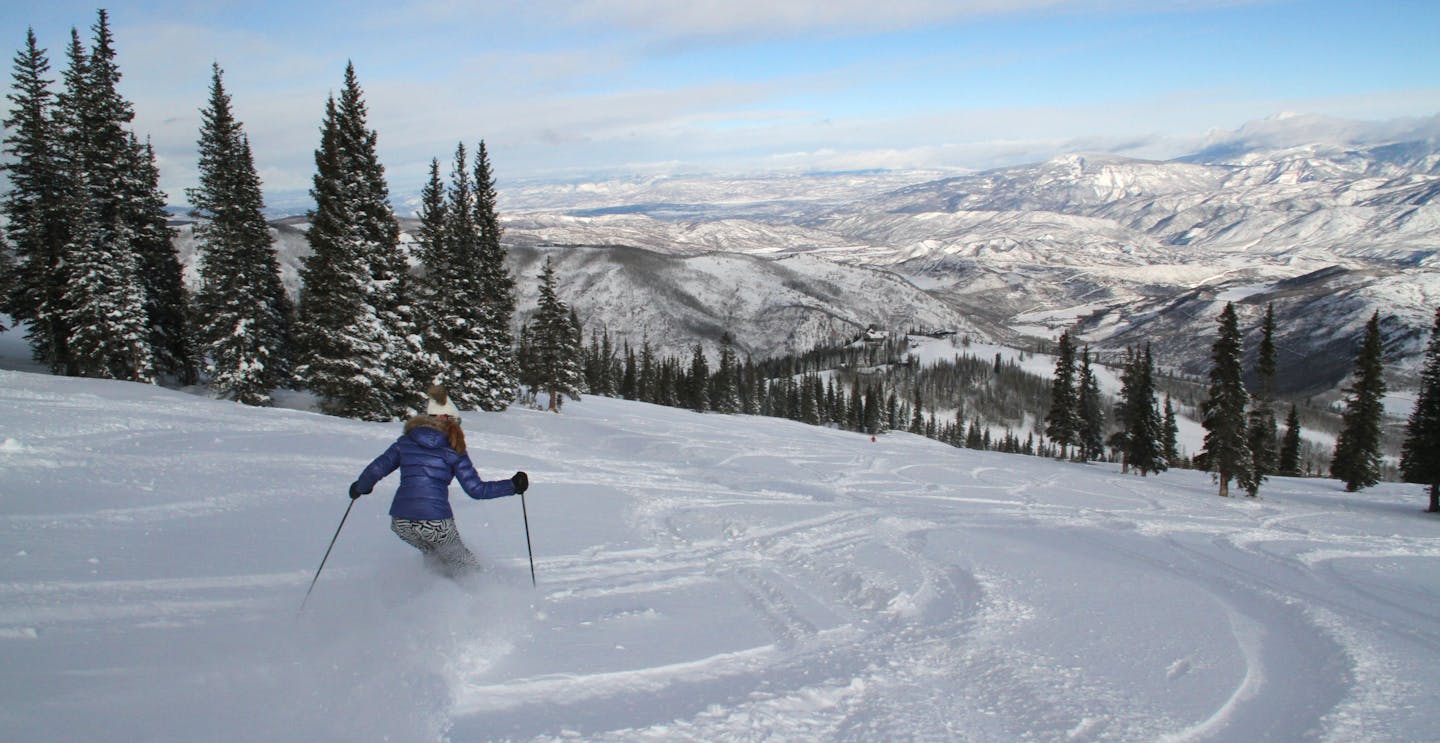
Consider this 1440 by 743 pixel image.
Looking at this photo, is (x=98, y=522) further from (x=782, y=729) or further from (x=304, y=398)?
(x=304, y=398)

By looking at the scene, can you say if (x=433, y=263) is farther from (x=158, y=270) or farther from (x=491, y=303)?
(x=158, y=270)

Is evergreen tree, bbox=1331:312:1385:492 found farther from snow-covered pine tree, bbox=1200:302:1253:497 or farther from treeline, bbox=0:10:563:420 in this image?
treeline, bbox=0:10:563:420

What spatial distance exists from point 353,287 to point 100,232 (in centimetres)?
1165

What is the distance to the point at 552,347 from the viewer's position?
Result: 143ft

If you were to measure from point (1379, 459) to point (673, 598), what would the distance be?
5745 cm

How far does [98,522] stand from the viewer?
9.02 metres

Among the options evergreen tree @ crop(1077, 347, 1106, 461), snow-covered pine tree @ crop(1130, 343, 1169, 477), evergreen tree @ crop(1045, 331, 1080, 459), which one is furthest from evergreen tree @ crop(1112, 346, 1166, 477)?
evergreen tree @ crop(1077, 347, 1106, 461)

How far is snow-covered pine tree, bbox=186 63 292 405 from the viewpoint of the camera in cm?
2922

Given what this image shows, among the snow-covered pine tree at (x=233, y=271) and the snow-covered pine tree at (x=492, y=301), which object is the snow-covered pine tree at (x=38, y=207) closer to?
the snow-covered pine tree at (x=233, y=271)

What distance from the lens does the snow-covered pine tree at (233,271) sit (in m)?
29.2

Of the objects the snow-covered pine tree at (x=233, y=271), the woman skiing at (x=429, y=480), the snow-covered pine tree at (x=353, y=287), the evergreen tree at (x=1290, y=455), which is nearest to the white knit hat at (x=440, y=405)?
the woman skiing at (x=429, y=480)

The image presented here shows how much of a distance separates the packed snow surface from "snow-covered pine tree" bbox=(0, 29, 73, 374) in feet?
62.4

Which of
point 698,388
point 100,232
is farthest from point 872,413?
point 100,232

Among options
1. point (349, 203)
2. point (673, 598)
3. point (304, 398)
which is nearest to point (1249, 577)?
point (673, 598)
